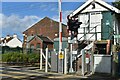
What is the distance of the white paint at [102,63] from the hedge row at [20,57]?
13028mm

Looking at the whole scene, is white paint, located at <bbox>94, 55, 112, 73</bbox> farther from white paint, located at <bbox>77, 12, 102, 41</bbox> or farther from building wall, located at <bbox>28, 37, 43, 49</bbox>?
building wall, located at <bbox>28, 37, 43, 49</bbox>

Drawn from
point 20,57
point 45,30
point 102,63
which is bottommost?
point 102,63

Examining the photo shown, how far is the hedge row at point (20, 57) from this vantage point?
33062 mm

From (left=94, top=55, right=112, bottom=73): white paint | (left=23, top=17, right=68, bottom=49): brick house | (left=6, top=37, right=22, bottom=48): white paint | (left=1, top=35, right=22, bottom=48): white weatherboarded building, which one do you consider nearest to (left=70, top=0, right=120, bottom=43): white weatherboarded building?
(left=94, top=55, right=112, bottom=73): white paint

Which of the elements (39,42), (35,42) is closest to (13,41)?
(35,42)

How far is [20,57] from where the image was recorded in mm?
33594

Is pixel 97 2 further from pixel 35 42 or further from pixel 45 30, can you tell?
pixel 45 30

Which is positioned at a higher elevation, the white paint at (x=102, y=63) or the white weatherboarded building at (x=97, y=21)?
the white weatherboarded building at (x=97, y=21)

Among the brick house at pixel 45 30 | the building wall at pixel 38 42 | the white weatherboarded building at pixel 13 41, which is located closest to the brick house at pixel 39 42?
the building wall at pixel 38 42

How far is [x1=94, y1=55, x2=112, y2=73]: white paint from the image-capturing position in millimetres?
20484

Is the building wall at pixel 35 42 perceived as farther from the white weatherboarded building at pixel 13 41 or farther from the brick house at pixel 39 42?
the white weatherboarded building at pixel 13 41

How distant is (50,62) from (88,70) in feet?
11.6

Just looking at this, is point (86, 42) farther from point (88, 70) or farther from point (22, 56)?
point (22, 56)

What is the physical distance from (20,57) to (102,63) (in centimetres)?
1497
